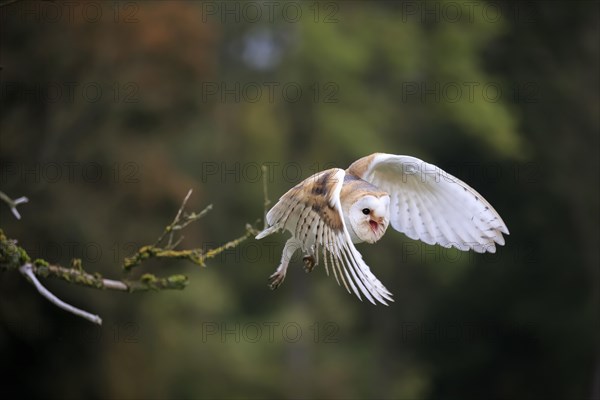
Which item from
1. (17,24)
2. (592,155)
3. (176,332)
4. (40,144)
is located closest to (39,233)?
(40,144)

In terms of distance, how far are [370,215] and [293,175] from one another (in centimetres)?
1752

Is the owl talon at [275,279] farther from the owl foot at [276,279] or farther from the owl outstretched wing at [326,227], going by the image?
the owl outstretched wing at [326,227]

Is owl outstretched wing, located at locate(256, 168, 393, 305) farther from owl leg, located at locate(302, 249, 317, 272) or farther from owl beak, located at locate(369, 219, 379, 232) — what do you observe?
owl beak, located at locate(369, 219, 379, 232)

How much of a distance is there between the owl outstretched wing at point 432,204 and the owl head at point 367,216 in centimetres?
85

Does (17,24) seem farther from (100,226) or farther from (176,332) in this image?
(176,332)

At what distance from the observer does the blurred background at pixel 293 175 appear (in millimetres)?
16750

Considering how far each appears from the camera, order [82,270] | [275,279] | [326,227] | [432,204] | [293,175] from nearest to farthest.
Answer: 1. [82,270]
2. [326,227]
3. [275,279]
4. [432,204]
5. [293,175]

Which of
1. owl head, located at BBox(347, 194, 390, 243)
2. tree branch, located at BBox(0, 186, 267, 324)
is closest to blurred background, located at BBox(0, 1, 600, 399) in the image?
owl head, located at BBox(347, 194, 390, 243)

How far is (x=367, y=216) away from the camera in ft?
18.8

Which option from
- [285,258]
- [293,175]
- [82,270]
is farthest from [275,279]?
[293,175]

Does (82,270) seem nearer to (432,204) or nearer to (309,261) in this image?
(309,261)

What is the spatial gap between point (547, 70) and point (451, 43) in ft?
10.7

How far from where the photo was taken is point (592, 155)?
21.4 m

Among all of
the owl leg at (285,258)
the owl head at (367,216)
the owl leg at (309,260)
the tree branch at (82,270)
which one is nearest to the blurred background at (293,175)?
the owl leg at (285,258)
